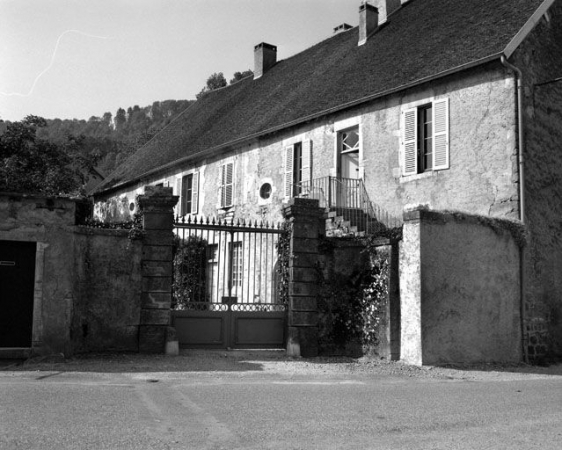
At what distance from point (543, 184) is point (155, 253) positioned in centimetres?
780

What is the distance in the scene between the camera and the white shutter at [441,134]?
45.6ft

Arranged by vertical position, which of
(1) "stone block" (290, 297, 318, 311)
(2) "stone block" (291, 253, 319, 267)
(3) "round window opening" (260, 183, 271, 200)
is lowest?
(1) "stone block" (290, 297, 318, 311)

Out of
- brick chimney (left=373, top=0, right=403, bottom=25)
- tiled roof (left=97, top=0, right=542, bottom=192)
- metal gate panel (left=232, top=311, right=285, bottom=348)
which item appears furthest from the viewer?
brick chimney (left=373, top=0, right=403, bottom=25)

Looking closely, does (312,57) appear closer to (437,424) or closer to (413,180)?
(413,180)

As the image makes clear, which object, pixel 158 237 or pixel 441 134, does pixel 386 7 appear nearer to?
pixel 441 134

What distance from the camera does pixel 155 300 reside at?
35.8 feet

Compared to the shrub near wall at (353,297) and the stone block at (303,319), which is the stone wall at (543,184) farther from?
the stone block at (303,319)

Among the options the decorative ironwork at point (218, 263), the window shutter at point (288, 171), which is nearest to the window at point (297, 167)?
the window shutter at point (288, 171)

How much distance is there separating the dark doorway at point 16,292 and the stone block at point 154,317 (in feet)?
5.82

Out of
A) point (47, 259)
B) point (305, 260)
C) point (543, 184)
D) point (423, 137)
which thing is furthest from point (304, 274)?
point (543, 184)

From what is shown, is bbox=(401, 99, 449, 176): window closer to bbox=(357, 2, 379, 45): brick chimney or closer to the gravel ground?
the gravel ground

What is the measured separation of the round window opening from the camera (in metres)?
19.0

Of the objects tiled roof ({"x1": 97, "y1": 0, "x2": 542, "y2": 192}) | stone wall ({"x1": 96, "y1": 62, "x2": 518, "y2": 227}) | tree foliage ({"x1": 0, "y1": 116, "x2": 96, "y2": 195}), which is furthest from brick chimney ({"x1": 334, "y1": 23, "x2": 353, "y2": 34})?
tree foliage ({"x1": 0, "y1": 116, "x2": 96, "y2": 195})

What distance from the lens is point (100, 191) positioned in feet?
92.4
